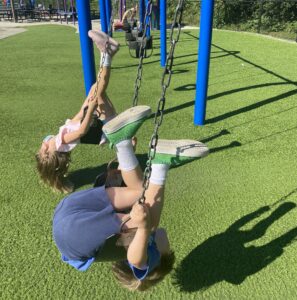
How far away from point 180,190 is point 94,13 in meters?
27.9

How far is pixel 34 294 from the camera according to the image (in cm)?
203

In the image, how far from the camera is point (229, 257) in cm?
228

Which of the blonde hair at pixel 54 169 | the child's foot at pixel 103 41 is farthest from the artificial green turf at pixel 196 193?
the child's foot at pixel 103 41

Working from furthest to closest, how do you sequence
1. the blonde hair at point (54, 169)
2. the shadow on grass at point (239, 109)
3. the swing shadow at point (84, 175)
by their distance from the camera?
the shadow on grass at point (239, 109) → the swing shadow at point (84, 175) → the blonde hair at point (54, 169)

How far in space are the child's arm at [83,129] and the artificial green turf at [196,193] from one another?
51cm

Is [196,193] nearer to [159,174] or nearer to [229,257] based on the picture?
[229,257]

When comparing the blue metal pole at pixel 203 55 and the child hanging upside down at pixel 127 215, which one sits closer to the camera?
the child hanging upside down at pixel 127 215

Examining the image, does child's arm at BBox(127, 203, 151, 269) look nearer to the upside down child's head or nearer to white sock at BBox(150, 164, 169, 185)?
white sock at BBox(150, 164, 169, 185)

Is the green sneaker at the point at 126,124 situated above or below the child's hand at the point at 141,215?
above

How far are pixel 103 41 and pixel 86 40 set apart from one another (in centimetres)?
144

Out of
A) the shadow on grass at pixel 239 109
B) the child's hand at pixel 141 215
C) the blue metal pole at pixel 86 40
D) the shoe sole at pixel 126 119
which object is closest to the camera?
the child's hand at pixel 141 215

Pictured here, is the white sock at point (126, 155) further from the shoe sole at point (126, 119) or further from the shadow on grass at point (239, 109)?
the shadow on grass at point (239, 109)

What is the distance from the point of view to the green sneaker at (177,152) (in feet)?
5.35

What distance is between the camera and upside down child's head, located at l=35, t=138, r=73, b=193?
2.92 m
